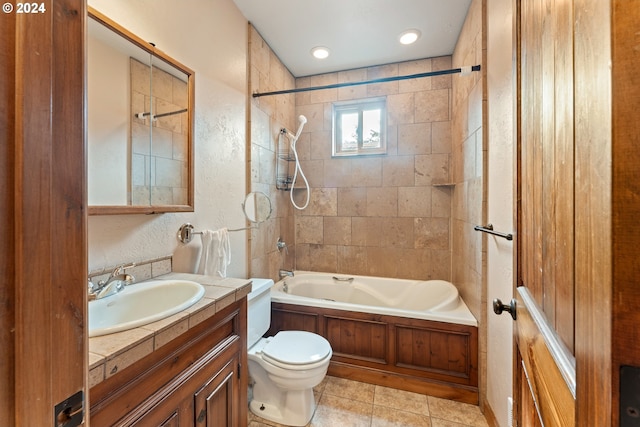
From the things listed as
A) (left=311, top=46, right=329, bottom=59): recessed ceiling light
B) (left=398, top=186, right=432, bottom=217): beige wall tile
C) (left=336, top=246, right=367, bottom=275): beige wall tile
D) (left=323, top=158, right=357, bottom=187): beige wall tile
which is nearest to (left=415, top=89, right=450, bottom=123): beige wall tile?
(left=398, top=186, right=432, bottom=217): beige wall tile

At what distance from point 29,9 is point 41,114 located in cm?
13

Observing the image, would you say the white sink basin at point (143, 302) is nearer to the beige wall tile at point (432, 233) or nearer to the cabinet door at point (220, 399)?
the cabinet door at point (220, 399)

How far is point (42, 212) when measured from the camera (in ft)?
1.16

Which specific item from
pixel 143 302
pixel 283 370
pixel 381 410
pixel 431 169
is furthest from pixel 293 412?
pixel 431 169

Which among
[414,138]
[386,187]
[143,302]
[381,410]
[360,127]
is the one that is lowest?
[381,410]

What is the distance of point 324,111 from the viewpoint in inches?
120

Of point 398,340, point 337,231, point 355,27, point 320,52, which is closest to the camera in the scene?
point 398,340

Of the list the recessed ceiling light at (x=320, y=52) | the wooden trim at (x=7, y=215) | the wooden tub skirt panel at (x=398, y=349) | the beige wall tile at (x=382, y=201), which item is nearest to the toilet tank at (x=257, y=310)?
the wooden tub skirt panel at (x=398, y=349)

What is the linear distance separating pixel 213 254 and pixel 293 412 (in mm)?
1096

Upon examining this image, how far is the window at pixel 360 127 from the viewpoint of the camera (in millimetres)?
2934

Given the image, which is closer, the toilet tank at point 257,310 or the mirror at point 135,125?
the mirror at point 135,125

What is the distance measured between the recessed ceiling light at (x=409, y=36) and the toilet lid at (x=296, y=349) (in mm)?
2615

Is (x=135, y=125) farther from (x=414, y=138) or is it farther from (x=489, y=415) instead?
(x=489, y=415)

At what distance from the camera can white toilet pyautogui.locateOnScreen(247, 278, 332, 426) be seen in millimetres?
1546
